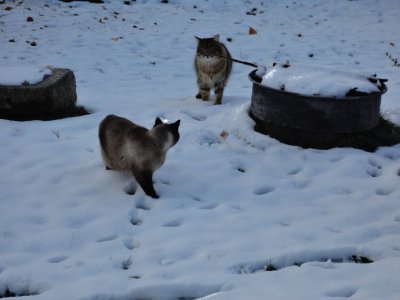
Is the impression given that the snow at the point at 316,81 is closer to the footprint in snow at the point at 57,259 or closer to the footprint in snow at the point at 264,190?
the footprint in snow at the point at 264,190

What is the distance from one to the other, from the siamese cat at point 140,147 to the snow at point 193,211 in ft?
0.62

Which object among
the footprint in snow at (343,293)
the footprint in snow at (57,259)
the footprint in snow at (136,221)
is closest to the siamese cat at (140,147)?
the footprint in snow at (136,221)

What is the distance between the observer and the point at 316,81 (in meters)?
5.19

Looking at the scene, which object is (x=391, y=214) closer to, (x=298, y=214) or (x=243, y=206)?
(x=298, y=214)

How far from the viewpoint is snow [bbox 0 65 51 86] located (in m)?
5.96

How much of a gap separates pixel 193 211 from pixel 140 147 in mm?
843

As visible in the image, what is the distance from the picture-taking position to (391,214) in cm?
402

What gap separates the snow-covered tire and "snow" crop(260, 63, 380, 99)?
282 cm

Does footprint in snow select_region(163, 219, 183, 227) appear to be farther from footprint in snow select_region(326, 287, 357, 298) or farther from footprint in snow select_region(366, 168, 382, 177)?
footprint in snow select_region(366, 168, 382, 177)

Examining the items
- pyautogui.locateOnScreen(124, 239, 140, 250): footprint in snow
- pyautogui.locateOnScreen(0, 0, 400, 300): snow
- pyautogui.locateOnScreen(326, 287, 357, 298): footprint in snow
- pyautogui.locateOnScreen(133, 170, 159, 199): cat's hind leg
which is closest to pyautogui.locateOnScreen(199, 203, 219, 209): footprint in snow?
pyautogui.locateOnScreen(0, 0, 400, 300): snow

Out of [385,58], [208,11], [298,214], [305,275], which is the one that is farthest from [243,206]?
[208,11]

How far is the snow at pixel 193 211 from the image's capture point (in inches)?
120

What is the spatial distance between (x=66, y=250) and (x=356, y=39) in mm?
10231

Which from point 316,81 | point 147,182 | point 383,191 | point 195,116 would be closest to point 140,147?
point 147,182
